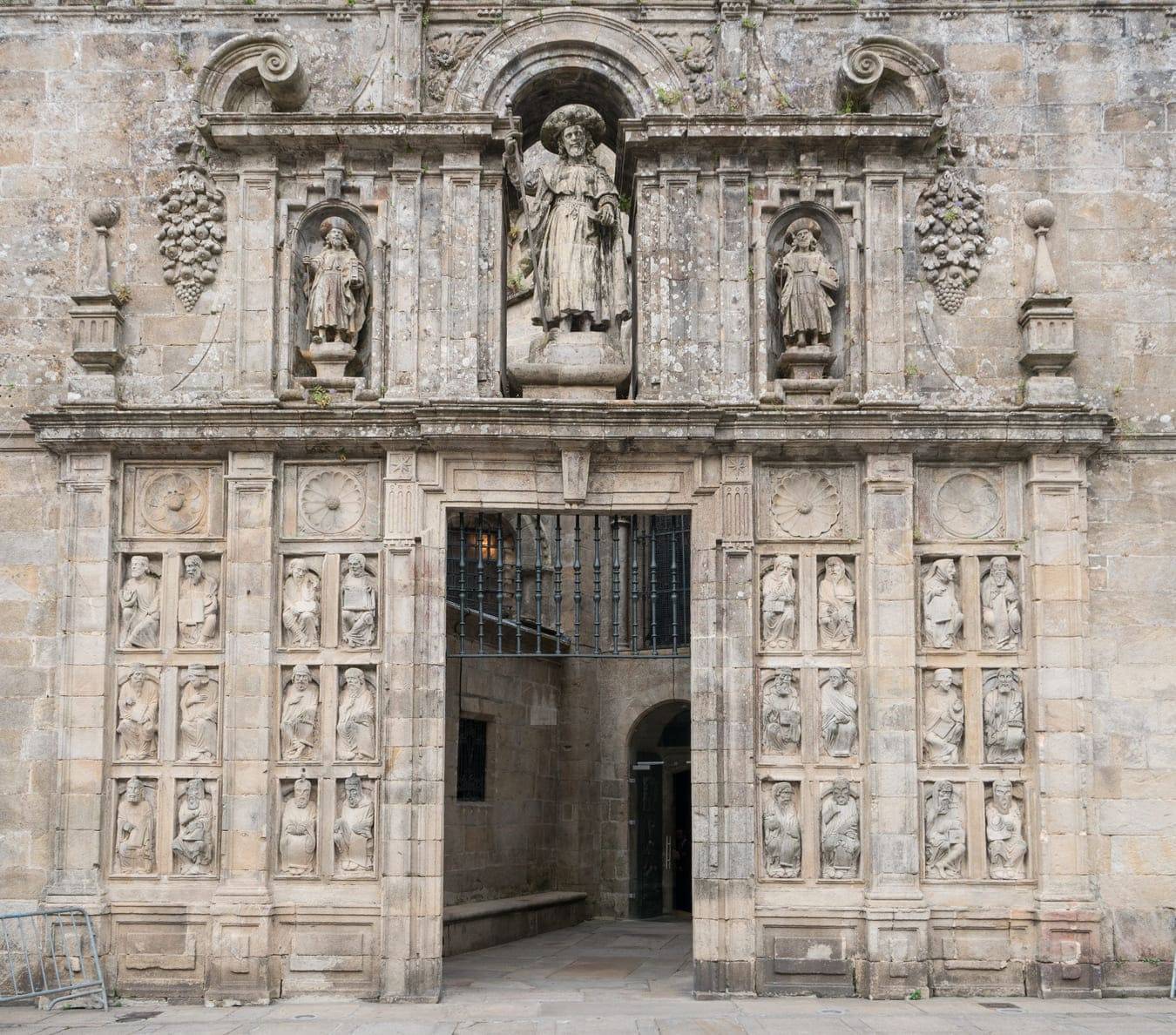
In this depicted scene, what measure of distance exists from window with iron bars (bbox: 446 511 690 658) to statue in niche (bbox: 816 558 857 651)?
118 cm

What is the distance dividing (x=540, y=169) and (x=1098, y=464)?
5.30 metres

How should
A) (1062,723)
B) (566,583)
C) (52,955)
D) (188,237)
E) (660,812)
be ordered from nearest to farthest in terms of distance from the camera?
(52,955), (1062,723), (188,237), (566,583), (660,812)

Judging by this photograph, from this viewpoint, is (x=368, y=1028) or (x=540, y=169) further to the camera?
(x=540, y=169)

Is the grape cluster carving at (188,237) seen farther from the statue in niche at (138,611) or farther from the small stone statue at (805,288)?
the small stone statue at (805,288)

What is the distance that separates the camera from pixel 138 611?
37.7ft

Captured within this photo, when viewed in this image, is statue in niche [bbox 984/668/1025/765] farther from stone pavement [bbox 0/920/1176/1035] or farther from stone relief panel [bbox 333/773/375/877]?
stone relief panel [bbox 333/773/375/877]

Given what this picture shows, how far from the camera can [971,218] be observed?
39.0ft

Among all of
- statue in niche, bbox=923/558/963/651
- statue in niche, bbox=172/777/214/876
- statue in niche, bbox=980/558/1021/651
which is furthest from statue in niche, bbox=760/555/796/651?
statue in niche, bbox=172/777/214/876

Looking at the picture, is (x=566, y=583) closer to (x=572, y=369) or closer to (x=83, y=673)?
(x=572, y=369)

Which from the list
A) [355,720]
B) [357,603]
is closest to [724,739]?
[355,720]

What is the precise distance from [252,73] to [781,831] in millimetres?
7488

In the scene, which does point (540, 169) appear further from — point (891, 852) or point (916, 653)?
point (891, 852)

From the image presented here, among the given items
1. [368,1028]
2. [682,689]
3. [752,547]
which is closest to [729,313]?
[752,547]

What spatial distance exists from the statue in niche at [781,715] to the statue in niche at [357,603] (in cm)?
317
